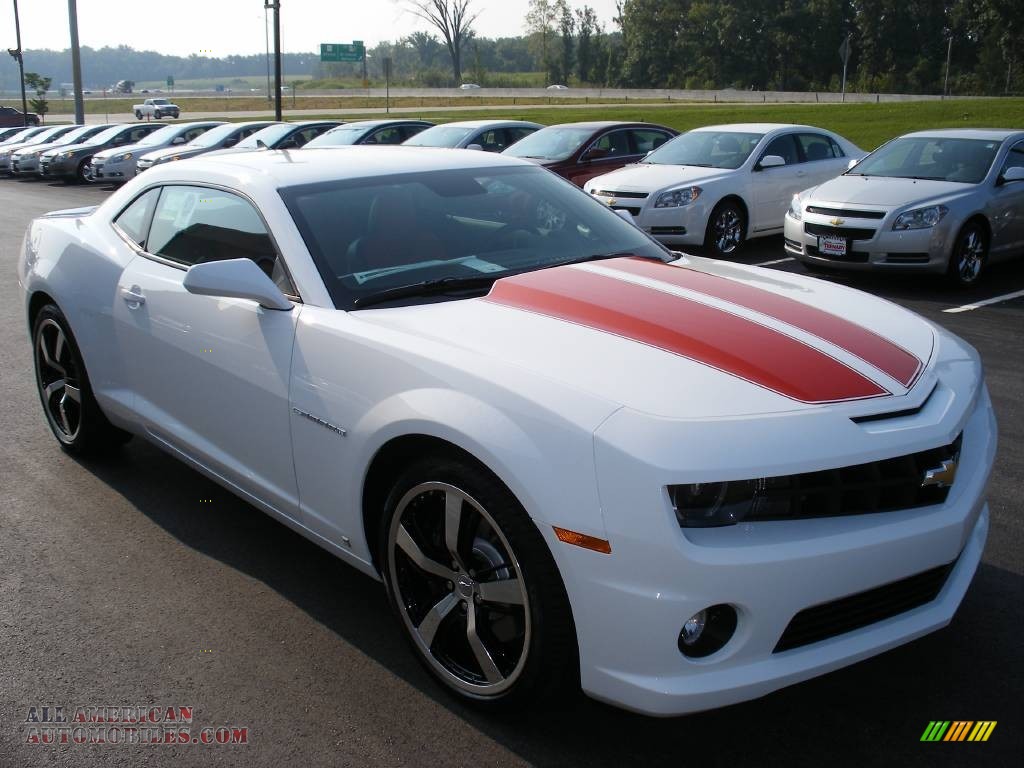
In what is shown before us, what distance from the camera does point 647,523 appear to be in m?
2.35

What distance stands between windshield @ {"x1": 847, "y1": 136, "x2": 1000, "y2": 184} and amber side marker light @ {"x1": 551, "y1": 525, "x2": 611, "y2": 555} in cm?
891

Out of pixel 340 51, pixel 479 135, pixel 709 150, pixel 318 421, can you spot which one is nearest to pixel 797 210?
pixel 709 150

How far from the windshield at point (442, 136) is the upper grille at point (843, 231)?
298 inches

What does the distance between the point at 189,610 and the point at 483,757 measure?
140 cm

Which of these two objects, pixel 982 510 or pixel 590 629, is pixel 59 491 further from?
pixel 982 510

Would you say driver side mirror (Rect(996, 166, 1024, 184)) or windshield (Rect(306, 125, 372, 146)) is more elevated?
windshield (Rect(306, 125, 372, 146))

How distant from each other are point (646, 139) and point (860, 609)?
13.2 meters

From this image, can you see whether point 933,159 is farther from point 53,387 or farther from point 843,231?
point 53,387

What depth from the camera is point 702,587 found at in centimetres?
234

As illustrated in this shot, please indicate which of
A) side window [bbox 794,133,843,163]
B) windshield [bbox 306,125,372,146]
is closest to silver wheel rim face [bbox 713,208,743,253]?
side window [bbox 794,133,843,163]

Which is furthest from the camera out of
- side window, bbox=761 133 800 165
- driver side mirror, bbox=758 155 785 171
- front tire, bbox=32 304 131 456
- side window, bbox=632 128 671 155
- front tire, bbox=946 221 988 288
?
side window, bbox=632 128 671 155

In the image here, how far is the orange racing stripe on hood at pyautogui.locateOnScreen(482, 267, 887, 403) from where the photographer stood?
270 centimetres

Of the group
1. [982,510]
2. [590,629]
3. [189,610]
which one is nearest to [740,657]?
[590,629]

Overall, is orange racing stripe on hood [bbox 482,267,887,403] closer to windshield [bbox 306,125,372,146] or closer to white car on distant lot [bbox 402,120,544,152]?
white car on distant lot [bbox 402,120,544,152]
